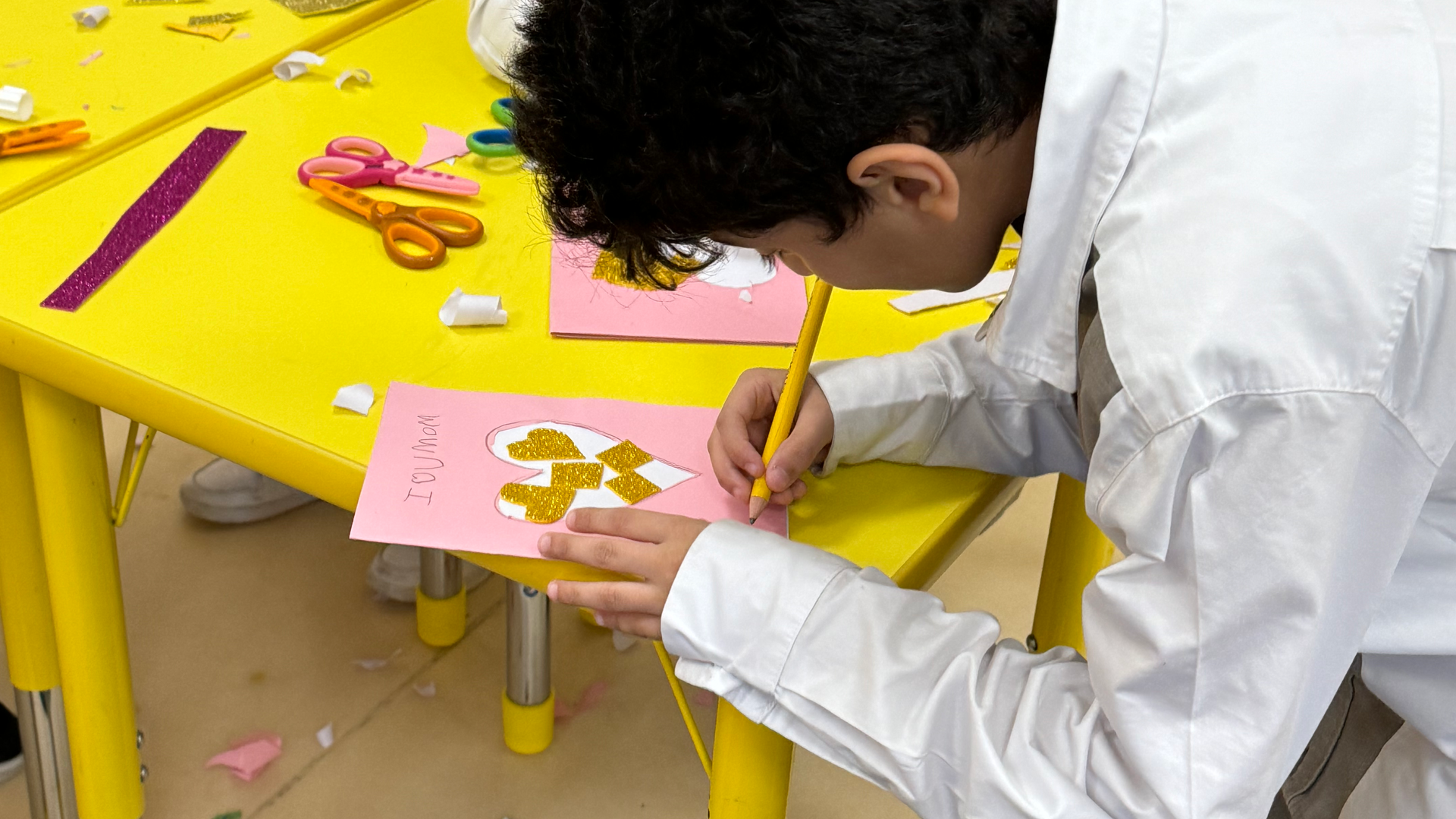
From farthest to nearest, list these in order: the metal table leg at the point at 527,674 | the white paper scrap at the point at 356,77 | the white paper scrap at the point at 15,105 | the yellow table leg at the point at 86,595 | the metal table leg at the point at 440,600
Answer: the metal table leg at the point at 440,600 < the metal table leg at the point at 527,674 < the white paper scrap at the point at 356,77 < the white paper scrap at the point at 15,105 < the yellow table leg at the point at 86,595

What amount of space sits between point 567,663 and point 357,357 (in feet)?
2.30

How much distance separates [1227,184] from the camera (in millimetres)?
480

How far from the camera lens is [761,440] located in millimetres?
708

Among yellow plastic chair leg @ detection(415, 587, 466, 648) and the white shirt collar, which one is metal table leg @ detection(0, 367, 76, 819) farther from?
the white shirt collar

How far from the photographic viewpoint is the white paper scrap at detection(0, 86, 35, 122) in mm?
919

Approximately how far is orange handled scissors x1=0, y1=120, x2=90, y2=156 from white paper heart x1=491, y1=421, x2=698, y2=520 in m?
0.43

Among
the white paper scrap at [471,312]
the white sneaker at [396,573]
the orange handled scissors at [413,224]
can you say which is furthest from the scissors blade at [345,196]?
the white sneaker at [396,573]

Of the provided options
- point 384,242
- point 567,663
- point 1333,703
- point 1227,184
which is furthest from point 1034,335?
point 567,663

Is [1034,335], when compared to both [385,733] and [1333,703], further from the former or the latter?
[385,733]

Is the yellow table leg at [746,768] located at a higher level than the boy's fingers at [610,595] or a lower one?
lower

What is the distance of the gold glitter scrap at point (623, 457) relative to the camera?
68 centimetres

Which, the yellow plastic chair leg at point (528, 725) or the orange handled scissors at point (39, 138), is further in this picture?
the yellow plastic chair leg at point (528, 725)

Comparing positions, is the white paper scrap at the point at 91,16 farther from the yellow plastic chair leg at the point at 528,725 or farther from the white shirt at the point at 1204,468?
the white shirt at the point at 1204,468

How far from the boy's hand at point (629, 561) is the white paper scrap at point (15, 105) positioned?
22.8 inches
